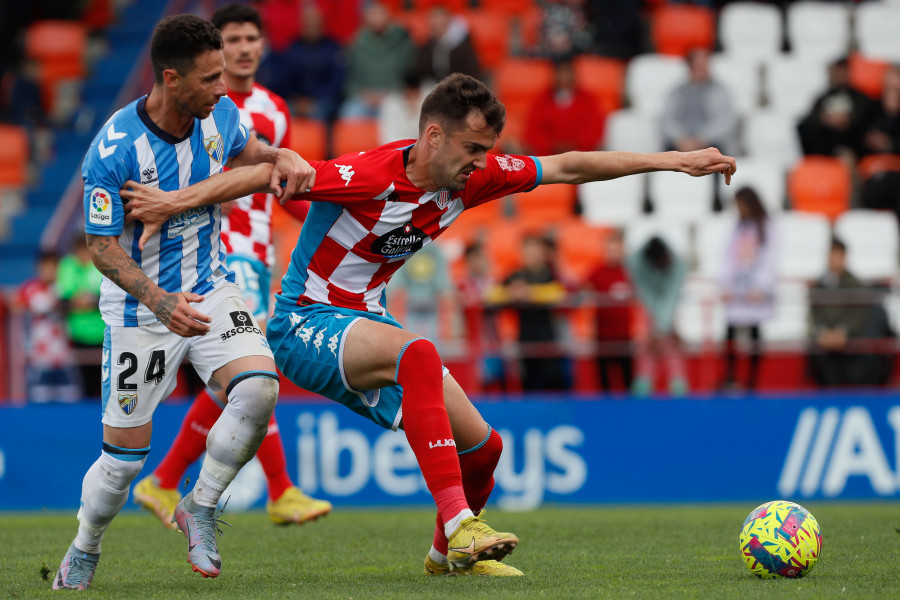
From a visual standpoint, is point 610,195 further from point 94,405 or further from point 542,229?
point 94,405

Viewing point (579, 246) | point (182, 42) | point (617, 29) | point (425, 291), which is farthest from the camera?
point (617, 29)

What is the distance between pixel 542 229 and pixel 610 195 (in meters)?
1.32

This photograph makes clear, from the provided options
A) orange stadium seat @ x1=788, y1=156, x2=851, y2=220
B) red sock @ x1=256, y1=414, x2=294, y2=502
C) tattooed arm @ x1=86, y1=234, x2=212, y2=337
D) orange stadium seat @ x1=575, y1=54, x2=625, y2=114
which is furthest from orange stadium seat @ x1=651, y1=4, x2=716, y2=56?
tattooed arm @ x1=86, y1=234, x2=212, y2=337

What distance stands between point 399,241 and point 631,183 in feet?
30.7

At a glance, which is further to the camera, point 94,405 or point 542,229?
point 542,229

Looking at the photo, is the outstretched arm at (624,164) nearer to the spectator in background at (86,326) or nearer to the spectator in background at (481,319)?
the spectator in background at (481,319)

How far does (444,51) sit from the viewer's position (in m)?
15.4

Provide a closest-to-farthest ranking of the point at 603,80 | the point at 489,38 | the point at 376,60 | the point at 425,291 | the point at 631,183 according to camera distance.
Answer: the point at 425,291, the point at 631,183, the point at 376,60, the point at 603,80, the point at 489,38

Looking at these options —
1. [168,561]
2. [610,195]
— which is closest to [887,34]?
[610,195]

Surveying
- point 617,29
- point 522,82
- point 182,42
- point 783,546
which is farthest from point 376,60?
point 783,546

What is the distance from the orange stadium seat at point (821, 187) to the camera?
48.1 ft

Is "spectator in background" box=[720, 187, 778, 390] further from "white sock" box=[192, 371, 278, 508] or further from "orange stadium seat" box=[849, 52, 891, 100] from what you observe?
"white sock" box=[192, 371, 278, 508]

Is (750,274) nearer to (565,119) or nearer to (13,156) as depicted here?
(565,119)

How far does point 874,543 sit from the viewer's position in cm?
690
